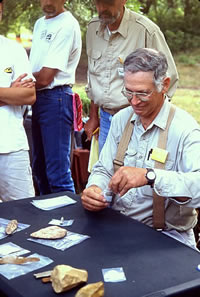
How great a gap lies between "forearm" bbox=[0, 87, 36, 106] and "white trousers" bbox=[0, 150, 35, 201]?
0.28m

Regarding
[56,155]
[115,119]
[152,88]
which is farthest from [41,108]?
[152,88]

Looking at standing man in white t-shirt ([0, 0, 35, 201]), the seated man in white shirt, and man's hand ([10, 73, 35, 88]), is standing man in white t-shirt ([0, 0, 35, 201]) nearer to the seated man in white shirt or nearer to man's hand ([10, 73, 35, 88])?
man's hand ([10, 73, 35, 88])

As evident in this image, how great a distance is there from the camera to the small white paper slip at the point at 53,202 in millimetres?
2420

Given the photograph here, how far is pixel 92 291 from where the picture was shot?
1597 mm

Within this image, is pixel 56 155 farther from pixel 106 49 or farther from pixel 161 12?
pixel 161 12

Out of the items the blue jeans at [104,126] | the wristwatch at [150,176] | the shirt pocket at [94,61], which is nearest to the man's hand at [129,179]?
the wristwatch at [150,176]

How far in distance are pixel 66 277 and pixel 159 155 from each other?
0.88 metres

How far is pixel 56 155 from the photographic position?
3.89 meters

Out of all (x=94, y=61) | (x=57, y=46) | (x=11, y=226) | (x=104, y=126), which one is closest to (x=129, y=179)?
(x=11, y=226)

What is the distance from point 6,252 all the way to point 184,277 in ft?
2.07

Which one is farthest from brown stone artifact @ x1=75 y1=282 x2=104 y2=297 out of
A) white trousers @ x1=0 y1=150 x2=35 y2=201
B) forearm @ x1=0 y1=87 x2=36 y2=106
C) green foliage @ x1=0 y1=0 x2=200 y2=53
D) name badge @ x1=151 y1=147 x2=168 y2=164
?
green foliage @ x1=0 y1=0 x2=200 y2=53

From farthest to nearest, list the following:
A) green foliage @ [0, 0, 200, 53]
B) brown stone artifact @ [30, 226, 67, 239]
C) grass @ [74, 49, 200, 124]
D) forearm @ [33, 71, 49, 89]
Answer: grass @ [74, 49, 200, 124], green foliage @ [0, 0, 200, 53], forearm @ [33, 71, 49, 89], brown stone artifact @ [30, 226, 67, 239]

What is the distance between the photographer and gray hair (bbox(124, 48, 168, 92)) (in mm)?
2369

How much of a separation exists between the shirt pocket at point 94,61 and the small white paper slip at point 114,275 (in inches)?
81.3
